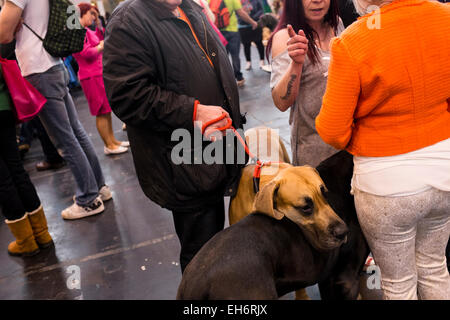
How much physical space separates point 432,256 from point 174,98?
1185mm

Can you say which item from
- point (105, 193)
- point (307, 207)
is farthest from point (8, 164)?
point (307, 207)

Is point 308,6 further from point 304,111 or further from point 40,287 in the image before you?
point 40,287

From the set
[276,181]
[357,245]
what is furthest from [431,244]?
[276,181]

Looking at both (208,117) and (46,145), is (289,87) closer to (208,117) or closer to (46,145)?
(208,117)

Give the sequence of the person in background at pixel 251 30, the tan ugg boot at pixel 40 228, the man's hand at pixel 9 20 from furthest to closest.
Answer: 1. the person in background at pixel 251 30
2. the tan ugg boot at pixel 40 228
3. the man's hand at pixel 9 20

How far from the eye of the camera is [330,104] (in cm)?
131

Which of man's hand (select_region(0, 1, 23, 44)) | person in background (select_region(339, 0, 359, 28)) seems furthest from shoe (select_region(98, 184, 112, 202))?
person in background (select_region(339, 0, 359, 28))

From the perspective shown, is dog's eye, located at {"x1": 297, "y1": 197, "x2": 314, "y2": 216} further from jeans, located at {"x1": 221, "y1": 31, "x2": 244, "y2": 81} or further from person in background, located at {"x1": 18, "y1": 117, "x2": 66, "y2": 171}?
jeans, located at {"x1": 221, "y1": 31, "x2": 244, "y2": 81}

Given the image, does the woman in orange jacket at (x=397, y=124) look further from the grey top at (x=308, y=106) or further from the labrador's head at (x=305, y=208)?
the grey top at (x=308, y=106)

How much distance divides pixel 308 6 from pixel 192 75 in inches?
25.3

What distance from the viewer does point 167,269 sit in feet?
9.63

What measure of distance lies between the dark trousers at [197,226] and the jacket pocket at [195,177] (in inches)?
5.3

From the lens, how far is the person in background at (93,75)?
452 cm

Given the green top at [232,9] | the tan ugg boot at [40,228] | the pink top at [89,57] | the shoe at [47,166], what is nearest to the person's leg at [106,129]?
the pink top at [89,57]
